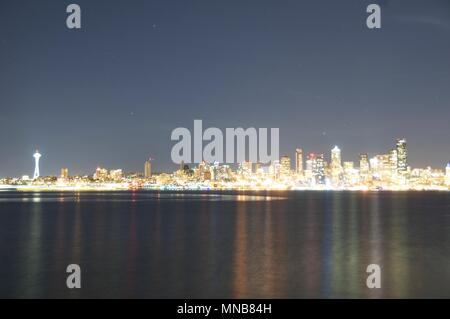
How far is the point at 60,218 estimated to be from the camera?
6469cm

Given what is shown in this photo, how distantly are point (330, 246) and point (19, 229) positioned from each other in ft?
105

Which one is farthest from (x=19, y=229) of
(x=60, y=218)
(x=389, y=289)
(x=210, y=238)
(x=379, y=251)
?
(x=389, y=289)

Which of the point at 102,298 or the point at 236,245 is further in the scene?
the point at 236,245

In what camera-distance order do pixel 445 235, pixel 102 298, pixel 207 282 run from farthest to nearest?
1. pixel 445 235
2. pixel 207 282
3. pixel 102 298

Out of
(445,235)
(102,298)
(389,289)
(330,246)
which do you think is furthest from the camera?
(445,235)

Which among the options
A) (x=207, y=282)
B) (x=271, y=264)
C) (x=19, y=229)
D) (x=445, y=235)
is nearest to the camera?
(x=207, y=282)

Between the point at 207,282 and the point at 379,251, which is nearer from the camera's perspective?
the point at 207,282

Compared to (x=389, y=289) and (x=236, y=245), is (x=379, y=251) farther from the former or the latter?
(x=389, y=289)

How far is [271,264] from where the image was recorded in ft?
98.5

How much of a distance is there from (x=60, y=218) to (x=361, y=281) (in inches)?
1936

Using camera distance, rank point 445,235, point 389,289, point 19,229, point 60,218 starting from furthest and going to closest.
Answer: point 60,218 < point 19,229 < point 445,235 < point 389,289

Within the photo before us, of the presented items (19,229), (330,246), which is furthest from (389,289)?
(19,229)

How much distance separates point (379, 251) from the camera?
36094 millimetres

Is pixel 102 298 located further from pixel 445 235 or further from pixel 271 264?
pixel 445 235
